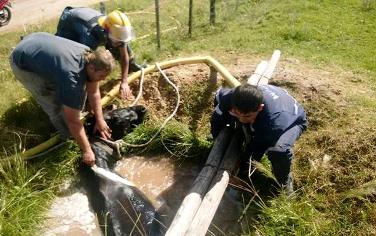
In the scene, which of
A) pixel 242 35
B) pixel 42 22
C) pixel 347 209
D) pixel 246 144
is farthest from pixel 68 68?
pixel 42 22

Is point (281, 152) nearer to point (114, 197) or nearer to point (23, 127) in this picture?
point (114, 197)

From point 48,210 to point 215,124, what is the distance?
1.99 m

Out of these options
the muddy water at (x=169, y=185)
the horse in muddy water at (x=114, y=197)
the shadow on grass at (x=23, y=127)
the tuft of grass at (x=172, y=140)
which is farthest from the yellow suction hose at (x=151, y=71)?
the muddy water at (x=169, y=185)

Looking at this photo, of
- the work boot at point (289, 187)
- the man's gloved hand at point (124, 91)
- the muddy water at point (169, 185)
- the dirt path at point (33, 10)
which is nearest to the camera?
the work boot at point (289, 187)

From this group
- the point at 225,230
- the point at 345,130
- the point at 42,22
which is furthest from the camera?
the point at 42,22

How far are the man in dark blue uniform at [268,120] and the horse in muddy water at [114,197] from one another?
4.20 feet

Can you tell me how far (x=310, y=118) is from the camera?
17.4 feet

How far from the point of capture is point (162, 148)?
17.7ft

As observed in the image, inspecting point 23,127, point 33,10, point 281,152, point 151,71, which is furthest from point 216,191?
point 33,10

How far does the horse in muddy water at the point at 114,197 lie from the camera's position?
14.2 feet

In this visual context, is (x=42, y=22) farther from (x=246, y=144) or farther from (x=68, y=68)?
(x=246, y=144)

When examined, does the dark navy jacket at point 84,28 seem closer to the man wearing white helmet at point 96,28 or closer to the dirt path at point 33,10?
the man wearing white helmet at point 96,28

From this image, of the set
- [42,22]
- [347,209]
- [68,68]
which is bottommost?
[42,22]

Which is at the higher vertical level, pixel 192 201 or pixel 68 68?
pixel 68 68
